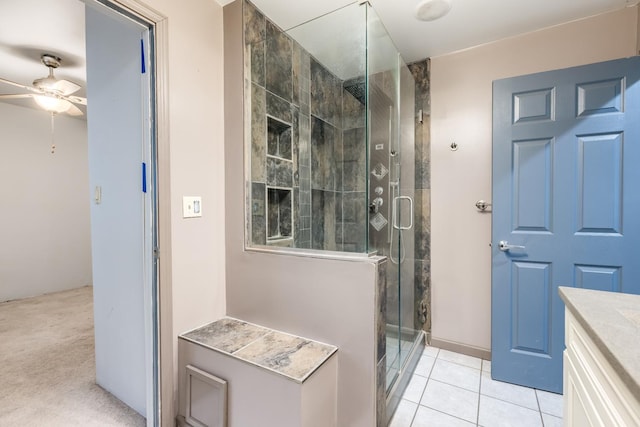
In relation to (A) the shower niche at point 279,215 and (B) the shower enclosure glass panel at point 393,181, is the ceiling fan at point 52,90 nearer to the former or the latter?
(A) the shower niche at point 279,215

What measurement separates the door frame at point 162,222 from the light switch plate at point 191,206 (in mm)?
89

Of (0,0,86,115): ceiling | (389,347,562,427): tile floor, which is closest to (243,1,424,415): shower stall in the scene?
(389,347,562,427): tile floor

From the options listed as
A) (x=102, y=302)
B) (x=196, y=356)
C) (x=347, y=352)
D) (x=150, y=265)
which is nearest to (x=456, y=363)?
(x=347, y=352)

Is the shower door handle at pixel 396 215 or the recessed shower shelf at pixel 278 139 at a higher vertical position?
the recessed shower shelf at pixel 278 139

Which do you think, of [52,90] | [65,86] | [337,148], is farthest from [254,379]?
[52,90]

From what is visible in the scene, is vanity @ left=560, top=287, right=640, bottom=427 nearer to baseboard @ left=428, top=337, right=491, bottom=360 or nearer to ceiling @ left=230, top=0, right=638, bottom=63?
baseboard @ left=428, top=337, right=491, bottom=360

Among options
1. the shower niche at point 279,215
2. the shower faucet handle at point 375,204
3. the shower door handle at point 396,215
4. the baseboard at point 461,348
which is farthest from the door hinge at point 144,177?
the baseboard at point 461,348

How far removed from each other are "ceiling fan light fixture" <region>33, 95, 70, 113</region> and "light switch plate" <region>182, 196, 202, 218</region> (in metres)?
2.31

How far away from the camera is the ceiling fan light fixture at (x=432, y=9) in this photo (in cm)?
176

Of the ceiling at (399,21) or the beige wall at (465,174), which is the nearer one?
the ceiling at (399,21)

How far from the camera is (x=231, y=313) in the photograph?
182 centimetres

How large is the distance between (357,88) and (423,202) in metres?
1.17

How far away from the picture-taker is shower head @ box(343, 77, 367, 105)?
70.7 inches

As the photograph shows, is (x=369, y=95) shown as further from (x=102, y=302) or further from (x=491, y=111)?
(x=102, y=302)
